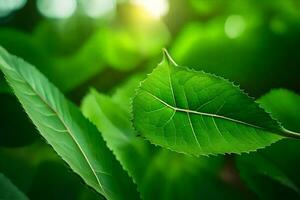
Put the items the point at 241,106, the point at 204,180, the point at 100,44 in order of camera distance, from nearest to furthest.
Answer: the point at 241,106 < the point at 204,180 < the point at 100,44

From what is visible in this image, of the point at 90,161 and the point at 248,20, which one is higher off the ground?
the point at 248,20

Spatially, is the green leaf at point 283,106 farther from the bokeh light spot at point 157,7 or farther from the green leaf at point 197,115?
the bokeh light spot at point 157,7

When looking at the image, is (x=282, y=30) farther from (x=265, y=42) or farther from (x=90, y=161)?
(x=90, y=161)

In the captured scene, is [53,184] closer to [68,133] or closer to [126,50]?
[68,133]

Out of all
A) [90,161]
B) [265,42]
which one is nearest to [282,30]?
[265,42]

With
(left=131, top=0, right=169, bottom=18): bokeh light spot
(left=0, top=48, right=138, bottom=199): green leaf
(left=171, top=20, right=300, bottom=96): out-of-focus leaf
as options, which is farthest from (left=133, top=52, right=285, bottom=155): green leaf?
(left=131, top=0, right=169, bottom=18): bokeh light spot

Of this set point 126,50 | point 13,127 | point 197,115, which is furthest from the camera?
point 126,50

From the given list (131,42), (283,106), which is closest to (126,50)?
(131,42)
